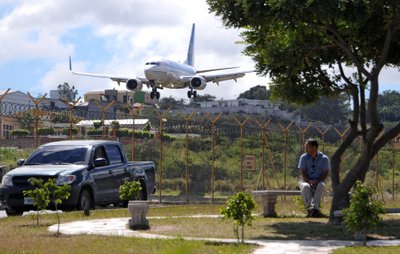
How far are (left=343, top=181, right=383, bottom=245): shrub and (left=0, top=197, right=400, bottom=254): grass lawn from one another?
409 millimetres

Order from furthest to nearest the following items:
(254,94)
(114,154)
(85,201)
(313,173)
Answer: (254,94), (114,154), (85,201), (313,173)

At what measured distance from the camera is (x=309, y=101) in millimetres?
15555

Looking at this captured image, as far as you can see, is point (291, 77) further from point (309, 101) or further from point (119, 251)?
point (119, 251)

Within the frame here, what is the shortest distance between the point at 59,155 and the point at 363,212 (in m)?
7.93

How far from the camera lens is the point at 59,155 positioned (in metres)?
17.0

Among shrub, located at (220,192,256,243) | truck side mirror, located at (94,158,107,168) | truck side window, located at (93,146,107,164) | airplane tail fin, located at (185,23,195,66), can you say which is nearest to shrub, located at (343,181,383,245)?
shrub, located at (220,192,256,243)

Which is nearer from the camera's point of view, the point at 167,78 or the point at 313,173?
the point at 313,173

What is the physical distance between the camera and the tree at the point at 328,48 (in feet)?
41.3

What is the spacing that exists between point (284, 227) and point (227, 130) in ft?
48.7

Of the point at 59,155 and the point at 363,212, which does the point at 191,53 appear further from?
the point at 363,212

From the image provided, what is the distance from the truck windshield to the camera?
16.8 metres

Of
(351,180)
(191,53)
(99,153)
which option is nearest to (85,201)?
(99,153)

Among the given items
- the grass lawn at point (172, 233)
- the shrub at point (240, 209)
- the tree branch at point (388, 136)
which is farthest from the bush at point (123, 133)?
the shrub at point (240, 209)

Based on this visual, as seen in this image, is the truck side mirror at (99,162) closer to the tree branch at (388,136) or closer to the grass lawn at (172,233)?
the grass lawn at (172,233)
